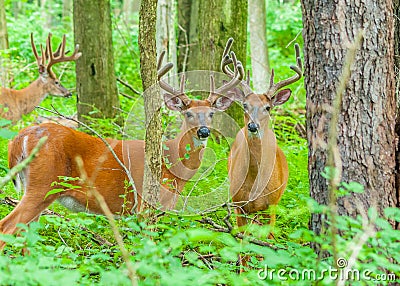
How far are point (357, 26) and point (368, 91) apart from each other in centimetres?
40

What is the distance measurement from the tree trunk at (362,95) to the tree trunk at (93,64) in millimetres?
5955

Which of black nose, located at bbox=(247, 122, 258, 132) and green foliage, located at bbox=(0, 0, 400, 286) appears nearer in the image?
green foliage, located at bbox=(0, 0, 400, 286)

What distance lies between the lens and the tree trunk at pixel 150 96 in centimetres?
448

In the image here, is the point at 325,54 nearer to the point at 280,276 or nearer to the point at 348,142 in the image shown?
the point at 348,142

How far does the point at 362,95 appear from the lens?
3777 mm

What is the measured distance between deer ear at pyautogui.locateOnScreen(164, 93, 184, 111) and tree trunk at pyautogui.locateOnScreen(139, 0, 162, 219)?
2.34 metres

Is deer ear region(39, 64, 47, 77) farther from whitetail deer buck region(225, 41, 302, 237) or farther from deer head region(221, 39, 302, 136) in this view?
whitetail deer buck region(225, 41, 302, 237)

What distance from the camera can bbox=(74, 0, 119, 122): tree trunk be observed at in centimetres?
942

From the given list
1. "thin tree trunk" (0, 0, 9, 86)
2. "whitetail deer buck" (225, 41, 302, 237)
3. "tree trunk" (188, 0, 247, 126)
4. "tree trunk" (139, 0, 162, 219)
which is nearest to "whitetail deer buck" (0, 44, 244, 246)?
"whitetail deer buck" (225, 41, 302, 237)

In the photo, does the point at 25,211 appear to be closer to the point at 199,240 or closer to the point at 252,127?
the point at 252,127

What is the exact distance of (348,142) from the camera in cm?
378

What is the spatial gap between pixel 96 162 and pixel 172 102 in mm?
1222

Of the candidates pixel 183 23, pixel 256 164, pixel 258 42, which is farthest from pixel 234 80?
pixel 258 42

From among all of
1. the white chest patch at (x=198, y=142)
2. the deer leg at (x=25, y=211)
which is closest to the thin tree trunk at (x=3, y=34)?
the white chest patch at (x=198, y=142)
